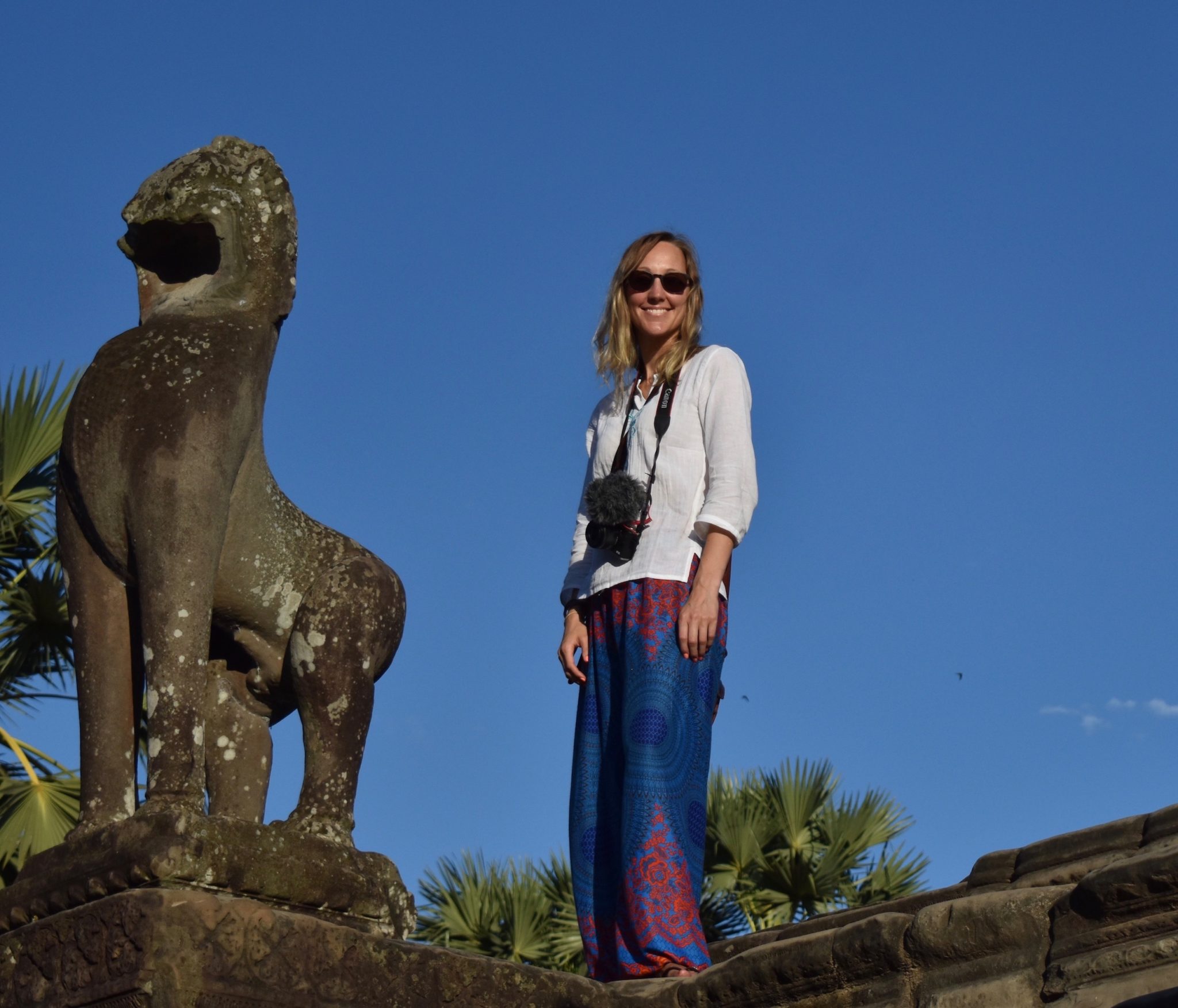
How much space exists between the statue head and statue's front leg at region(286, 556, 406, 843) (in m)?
0.75

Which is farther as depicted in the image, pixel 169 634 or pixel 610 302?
pixel 610 302

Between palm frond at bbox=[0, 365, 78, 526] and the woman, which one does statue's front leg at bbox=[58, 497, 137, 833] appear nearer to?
the woman

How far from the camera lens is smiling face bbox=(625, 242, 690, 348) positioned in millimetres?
4793

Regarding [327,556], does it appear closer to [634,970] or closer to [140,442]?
[140,442]

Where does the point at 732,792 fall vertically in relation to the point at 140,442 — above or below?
above

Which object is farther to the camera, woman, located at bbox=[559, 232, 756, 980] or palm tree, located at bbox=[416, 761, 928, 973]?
palm tree, located at bbox=[416, 761, 928, 973]

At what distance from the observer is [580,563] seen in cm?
479

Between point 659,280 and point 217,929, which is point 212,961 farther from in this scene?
point 659,280

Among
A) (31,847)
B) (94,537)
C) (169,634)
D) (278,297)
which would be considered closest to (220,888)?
(169,634)

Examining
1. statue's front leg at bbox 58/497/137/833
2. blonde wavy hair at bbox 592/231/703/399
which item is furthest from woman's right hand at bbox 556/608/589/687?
statue's front leg at bbox 58/497/137/833

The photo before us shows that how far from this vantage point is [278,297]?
413 cm

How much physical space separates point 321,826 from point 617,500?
1.26 m

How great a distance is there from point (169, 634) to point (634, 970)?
1.43m

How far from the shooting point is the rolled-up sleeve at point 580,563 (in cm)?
475
